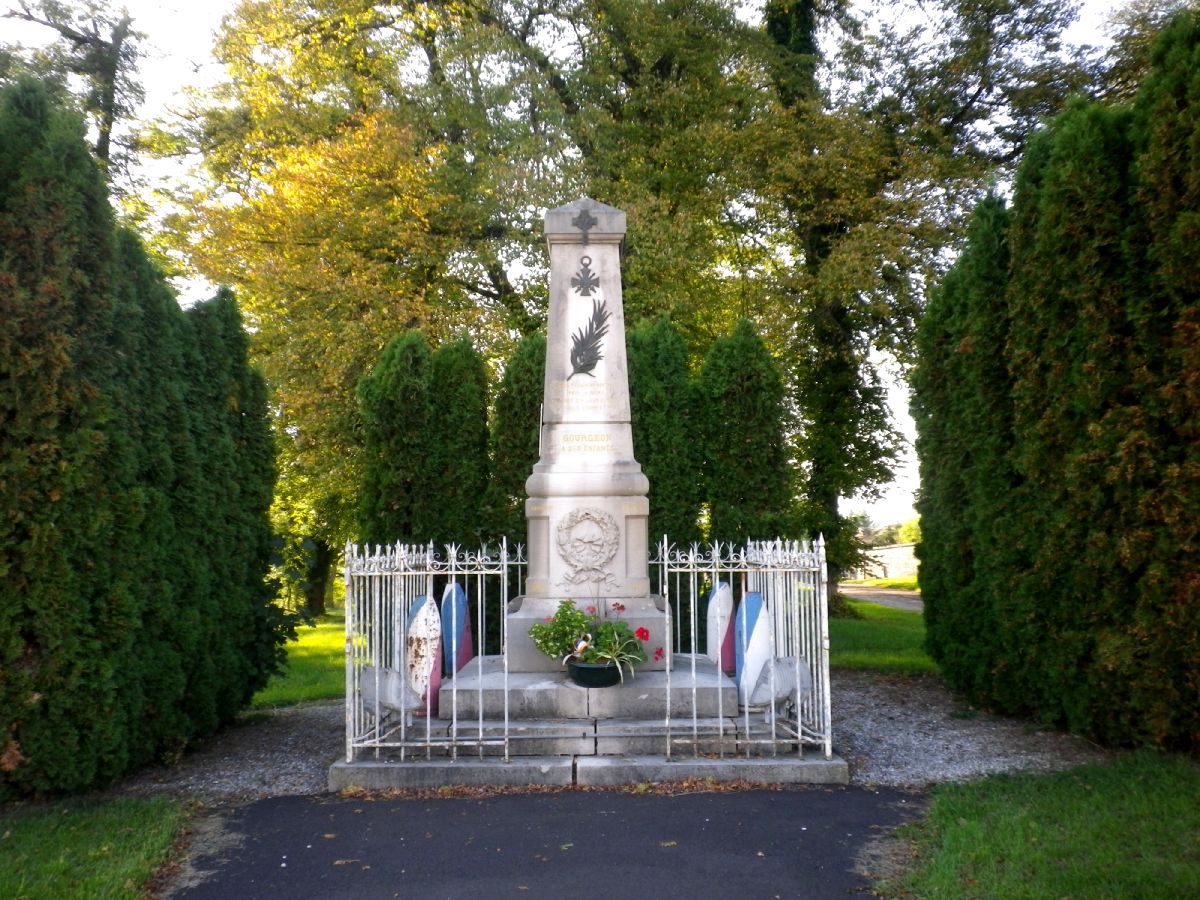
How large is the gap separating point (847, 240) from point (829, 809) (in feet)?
38.0

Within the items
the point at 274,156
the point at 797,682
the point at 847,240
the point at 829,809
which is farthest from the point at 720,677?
the point at 274,156

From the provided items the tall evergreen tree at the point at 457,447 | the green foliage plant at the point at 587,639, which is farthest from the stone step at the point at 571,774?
the tall evergreen tree at the point at 457,447

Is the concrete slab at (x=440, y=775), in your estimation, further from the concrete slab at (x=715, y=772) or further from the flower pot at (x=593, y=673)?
the flower pot at (x=593, y=673)

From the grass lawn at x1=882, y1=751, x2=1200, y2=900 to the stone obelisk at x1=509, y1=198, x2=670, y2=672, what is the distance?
9.55 feet

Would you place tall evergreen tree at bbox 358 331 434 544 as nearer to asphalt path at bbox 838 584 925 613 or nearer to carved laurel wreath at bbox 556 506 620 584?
carved laurel wreath at bbox 556 506 620 584

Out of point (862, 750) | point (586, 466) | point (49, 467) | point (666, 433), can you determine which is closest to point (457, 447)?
point (666, 433)

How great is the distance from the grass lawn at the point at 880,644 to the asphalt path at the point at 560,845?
5375 millimetres

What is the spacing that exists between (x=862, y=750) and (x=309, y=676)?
7417 millimetres

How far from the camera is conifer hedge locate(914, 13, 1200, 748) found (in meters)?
6.00

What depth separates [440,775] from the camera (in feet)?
20.1

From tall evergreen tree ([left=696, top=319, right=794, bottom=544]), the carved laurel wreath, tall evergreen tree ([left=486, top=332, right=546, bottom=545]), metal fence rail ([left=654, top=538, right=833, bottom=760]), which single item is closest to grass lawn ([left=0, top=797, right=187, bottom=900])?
metal fence rail ([left=654, top=538, right=833, bottom=760])

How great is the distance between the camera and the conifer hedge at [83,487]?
5734mm

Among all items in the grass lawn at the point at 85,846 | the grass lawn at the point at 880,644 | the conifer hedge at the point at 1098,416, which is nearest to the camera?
the grass lawn at the point at 85,846

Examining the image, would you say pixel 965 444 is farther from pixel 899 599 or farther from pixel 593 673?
pixel 899 599
